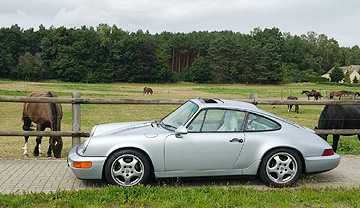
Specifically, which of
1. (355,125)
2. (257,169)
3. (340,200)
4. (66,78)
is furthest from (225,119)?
(66,78)

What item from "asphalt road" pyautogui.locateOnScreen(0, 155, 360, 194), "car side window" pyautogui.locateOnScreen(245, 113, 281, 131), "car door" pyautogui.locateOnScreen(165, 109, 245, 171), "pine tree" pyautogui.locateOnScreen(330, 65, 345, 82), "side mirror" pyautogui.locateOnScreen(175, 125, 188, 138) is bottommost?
"asphalt road" pyautogui.locateOnScreen(0, 155, 360, 194)

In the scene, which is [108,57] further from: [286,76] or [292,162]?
[292,162]

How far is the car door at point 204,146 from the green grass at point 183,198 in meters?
0.39

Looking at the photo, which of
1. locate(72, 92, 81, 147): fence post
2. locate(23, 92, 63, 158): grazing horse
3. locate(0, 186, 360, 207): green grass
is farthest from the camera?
locate(23, 92, 63, 158): grazing horse

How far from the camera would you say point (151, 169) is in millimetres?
5234

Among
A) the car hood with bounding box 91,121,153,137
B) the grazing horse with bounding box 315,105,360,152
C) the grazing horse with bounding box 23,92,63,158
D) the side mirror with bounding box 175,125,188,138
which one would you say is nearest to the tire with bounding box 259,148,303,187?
the side mirror with bounding box 175,125,188,138

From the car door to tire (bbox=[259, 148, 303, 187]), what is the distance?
0.50 metres

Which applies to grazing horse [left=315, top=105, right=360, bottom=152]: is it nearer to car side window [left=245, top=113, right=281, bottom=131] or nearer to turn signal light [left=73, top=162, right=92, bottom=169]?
car side window [left=245, top=113, right=281, bottom=131]

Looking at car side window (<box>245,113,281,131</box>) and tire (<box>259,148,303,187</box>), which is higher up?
car side window (<box>245,113,281,131</box>)

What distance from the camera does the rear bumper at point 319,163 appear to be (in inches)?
212

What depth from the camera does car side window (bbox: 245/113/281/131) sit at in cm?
549

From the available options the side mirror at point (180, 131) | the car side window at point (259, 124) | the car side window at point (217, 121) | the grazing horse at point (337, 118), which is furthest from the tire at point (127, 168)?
the grazing horse at point (337, 118)

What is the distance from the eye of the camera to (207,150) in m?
5.20

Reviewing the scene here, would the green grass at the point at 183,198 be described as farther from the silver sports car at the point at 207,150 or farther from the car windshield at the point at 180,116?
the car windshield at the point at 180,116
